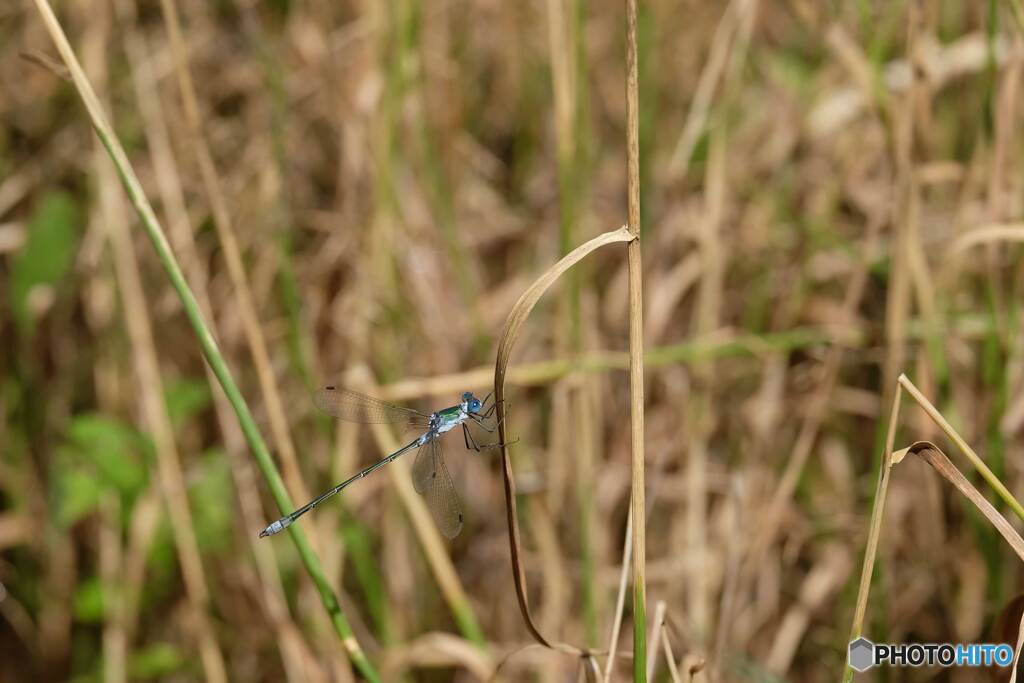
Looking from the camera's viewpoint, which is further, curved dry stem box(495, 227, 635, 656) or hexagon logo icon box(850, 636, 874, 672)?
hexagon logo icon box(850, 636, 874, 672)

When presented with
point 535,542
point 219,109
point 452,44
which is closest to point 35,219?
point 219,109

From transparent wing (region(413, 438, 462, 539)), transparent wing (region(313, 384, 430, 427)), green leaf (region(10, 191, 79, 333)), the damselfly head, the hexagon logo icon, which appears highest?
green leaf (region(10, 191, 79, 333))

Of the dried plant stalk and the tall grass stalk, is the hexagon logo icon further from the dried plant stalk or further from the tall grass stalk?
the tall grass stalk

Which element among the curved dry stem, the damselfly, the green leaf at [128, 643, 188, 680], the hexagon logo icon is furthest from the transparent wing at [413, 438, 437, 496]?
the green leaf at [128, 643, 188, 680]

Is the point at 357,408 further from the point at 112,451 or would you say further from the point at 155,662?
the point at 155,662

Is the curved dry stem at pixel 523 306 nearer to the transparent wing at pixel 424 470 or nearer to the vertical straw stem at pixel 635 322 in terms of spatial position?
the vertical straw stem at pixel 635 322

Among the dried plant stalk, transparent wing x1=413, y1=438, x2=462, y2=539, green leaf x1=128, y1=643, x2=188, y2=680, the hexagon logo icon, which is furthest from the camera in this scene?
green leaf x1=128, y1=643, x2=188, y2=680
